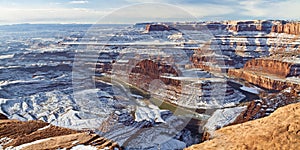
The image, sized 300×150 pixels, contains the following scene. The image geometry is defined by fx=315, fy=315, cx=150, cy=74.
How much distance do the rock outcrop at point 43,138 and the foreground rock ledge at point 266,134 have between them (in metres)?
3.70

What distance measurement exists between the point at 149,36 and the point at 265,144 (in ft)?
323

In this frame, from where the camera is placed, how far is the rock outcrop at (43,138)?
1080 cm

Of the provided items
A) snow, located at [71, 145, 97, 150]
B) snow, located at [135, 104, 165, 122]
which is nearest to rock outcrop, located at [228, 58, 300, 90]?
snow, located at [135, 104, 165, 122]

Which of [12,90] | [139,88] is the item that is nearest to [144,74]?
[139,88]

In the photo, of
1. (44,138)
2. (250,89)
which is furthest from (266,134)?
(250,89)

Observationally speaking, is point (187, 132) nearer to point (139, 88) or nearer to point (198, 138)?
point (198, 138)

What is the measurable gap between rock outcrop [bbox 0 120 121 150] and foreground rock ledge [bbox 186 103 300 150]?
12.1 ft

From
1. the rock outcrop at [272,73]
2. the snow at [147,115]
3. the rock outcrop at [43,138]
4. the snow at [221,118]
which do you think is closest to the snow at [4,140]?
the rock outcrop at [43,138]

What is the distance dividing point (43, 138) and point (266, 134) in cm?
767

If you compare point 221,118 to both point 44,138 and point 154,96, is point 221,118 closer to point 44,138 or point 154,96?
point 154,96

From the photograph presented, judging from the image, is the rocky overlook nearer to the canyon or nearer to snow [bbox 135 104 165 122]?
the canyon

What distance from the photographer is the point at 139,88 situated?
4650 centimetres

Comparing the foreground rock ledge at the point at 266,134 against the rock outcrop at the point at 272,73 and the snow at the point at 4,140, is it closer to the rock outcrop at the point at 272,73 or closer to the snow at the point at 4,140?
the snow at the point at 4,140

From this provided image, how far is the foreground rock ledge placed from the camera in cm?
838
